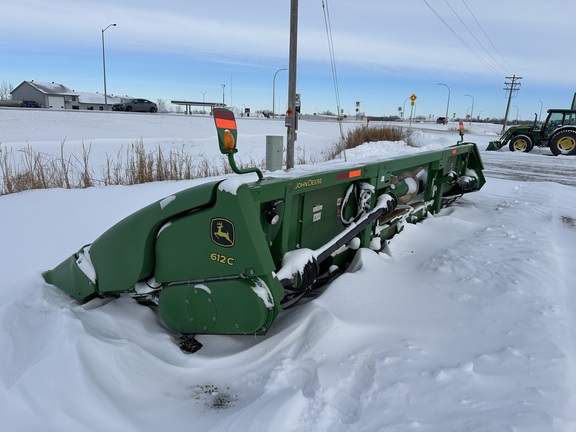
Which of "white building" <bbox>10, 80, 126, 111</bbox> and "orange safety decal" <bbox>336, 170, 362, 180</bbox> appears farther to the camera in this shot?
"white building" <bbox>10, 80, 126, 111</bbox>

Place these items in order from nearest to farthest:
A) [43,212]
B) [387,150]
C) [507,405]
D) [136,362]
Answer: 1. [507,405]
2. [136,362]
3. [43,212]
4. [387,150]

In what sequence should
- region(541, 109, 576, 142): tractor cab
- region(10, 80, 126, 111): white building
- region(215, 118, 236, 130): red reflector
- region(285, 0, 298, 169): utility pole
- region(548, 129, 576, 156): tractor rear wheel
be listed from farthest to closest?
region(10, 80, 126, 111): white building < region(541, 109, 576, 142): tractor cab < region(548, 129, 576, 156): tractor rear wheel < region(285, 0, 298, 169): utility pole < region(215, 118, 236, 130): red reflector

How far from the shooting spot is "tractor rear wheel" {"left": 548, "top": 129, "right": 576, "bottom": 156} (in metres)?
16.8

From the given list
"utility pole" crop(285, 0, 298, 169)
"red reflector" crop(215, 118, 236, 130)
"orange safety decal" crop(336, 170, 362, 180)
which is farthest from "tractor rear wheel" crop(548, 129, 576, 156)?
"red reflector" crop(215, 118, 236, 130)

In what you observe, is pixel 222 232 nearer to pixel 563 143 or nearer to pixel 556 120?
pixel 563 143

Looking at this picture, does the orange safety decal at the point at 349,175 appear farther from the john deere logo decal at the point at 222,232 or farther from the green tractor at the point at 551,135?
the green tractor at the point at 551,135

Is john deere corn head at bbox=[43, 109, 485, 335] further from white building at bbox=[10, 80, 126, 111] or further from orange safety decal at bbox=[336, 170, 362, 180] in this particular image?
white building at bbox=[10, 80, 126, 111]

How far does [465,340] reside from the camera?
239 centimetres

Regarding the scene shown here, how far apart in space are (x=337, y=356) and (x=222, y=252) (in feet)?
2.80

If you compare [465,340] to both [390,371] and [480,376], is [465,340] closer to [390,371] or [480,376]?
[480,376]

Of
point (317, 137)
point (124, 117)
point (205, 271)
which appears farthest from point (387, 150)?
point (124, 117)

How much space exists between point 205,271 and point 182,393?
65 centimetres

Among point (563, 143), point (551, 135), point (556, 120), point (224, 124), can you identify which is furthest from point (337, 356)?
point (556, 120)

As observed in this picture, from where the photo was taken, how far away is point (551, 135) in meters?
17.4
